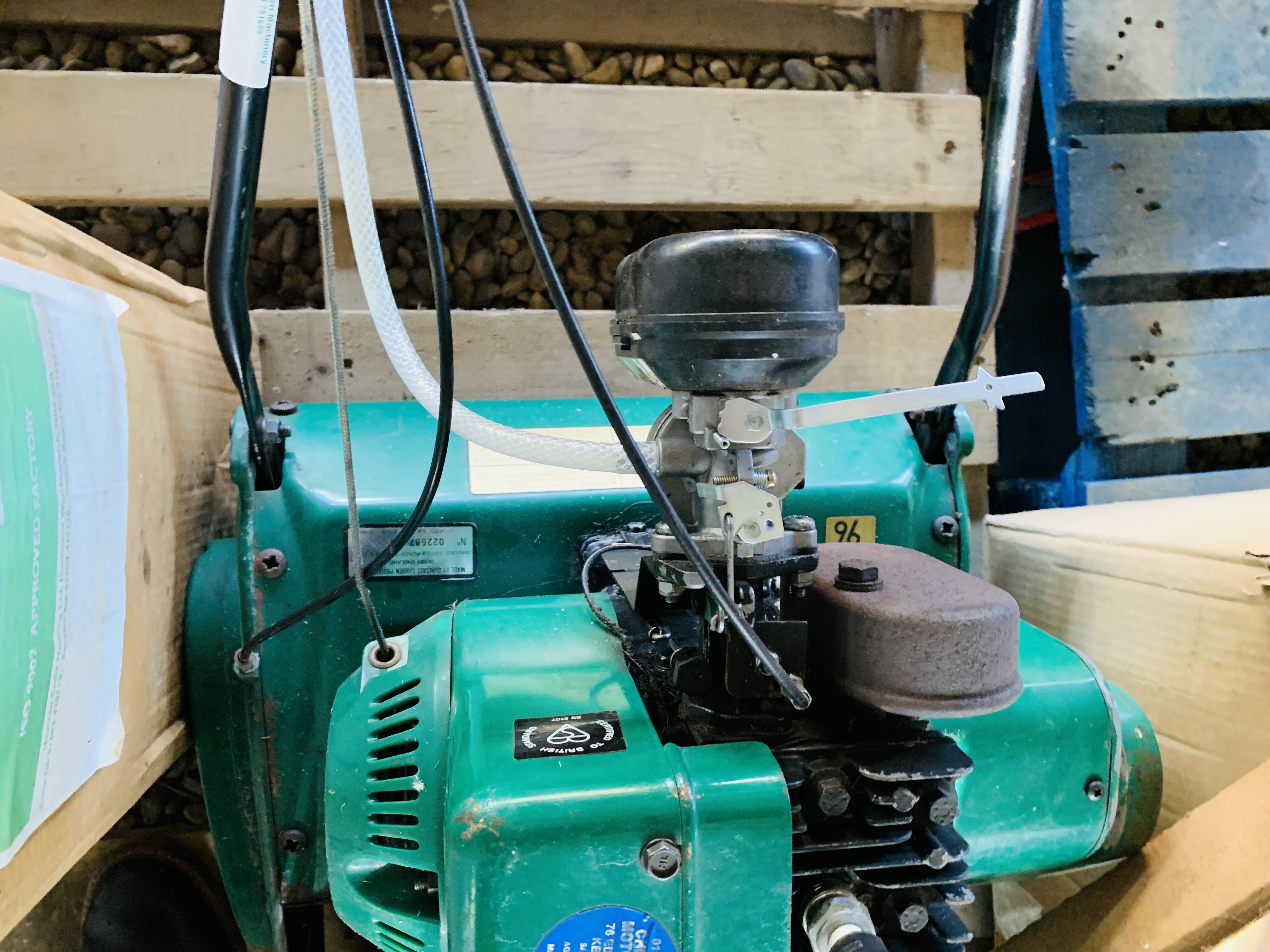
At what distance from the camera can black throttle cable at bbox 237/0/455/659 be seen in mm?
521

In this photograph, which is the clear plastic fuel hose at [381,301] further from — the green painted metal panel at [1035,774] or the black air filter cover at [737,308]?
the green painted metal panel at [1035,774]

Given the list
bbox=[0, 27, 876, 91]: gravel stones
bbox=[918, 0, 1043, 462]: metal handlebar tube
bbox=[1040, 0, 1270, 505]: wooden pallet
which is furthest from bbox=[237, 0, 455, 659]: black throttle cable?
bbox=[1040, 0, 1270, 505]: wooden pallet

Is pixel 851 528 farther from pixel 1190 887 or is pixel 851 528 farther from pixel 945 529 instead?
pixel 1190 887

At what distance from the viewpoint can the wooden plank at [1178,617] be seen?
767mm

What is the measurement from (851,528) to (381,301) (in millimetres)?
584

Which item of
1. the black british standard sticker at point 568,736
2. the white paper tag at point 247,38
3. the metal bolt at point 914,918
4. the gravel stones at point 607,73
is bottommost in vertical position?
the metal bolt at point 914,918

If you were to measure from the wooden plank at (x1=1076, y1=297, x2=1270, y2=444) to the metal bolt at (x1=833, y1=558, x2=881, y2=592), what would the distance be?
1.00 metres

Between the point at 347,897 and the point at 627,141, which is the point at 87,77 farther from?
the point at 347,897

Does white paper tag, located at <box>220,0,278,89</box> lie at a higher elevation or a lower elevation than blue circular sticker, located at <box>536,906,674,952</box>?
higher

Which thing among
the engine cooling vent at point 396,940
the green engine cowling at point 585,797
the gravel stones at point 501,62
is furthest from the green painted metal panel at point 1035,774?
the gravel stones at point 501,62

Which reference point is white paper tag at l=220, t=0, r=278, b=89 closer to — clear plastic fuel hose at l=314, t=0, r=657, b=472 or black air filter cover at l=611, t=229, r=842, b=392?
clear plastic fuel hose at l=314, t=0, r=657, b=472

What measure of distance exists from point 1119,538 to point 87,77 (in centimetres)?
147

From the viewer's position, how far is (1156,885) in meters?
0.73

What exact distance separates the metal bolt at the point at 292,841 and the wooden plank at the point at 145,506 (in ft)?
0.46
